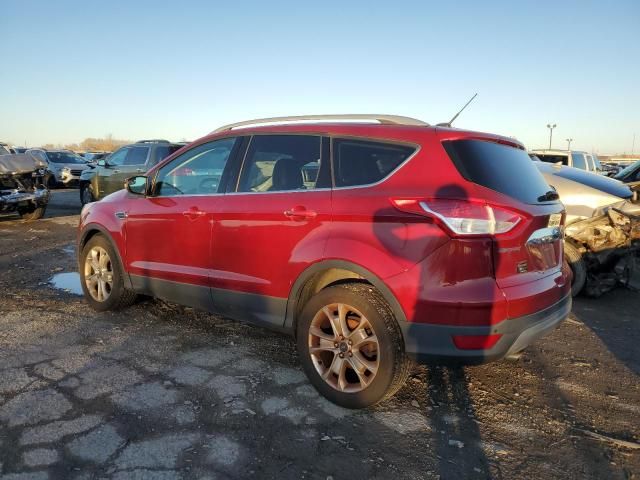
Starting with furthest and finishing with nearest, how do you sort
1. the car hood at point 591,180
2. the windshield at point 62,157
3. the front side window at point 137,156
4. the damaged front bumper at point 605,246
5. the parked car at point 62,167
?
the windshield at point 62,157, the parked car at point 62,167, the front side window at point 137,156, the car hood at point 591,180, the damaged front bumper at point 605,246

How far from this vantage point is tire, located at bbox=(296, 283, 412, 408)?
2.97 m

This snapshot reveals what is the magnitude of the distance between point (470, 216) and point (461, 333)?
64cm

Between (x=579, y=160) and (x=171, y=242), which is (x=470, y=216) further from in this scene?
(x=579, y=160)

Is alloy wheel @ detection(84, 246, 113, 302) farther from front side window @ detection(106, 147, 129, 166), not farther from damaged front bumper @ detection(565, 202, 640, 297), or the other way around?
front side window @ detection(106, 147, 129, 166)

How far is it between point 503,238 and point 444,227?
332 mm

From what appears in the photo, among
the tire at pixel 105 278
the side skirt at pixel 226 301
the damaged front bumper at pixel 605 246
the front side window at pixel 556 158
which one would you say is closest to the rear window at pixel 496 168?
the side skirt at pixel 226 301

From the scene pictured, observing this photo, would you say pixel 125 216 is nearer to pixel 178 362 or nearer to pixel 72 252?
pixel 178 362

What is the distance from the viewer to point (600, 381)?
12.3ft

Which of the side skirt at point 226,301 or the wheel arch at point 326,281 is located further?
the side skirt at point 226,301

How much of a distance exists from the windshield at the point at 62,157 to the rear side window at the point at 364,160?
73.5 feet

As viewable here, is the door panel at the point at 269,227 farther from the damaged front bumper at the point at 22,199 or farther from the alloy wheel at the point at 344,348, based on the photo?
the damaged front bumper at the point at 22,199

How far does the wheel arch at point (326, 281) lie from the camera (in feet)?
9.67

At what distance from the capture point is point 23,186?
11352 millimetres

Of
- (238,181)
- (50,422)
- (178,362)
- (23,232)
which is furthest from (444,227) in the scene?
(23,232)
